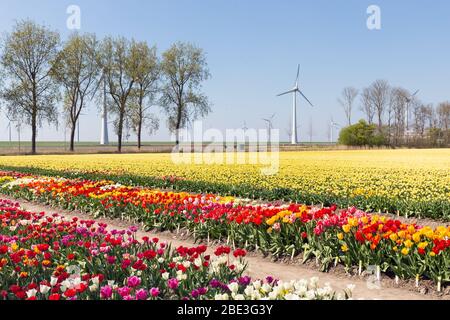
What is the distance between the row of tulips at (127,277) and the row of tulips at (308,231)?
1.17 metres

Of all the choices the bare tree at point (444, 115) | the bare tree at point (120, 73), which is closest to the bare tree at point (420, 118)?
the bare tree at point (444, 115)

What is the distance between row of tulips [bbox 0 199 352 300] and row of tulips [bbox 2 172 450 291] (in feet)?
3.85

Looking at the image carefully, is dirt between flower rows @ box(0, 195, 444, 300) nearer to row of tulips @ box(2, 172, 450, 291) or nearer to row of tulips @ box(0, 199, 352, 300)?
row of tulips @ box(2, 172, 450, 291)

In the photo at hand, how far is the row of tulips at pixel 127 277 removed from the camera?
448 cm

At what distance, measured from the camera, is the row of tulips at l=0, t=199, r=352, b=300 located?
4484 millimetres

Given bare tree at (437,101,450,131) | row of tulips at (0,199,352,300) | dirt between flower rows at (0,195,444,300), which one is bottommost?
dirt between flower rows at (0,195,444,300)

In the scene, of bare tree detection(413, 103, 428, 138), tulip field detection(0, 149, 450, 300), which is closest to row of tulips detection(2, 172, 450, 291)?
tulip field detection(0, 149, 450, 300)

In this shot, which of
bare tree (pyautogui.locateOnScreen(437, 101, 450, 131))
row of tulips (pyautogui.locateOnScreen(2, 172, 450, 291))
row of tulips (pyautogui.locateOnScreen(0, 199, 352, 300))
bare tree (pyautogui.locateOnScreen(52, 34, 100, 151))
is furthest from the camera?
bare tree (pyautogui.locateOnScreen(437, 101, 450, 131))

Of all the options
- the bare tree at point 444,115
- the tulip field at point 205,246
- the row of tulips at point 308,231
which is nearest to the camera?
the tulip field at point 205,246

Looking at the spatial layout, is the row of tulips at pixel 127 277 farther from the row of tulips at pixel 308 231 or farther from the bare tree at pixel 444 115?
the bare tree at pixel 444 115

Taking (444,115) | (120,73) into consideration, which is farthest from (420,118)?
(120,73)

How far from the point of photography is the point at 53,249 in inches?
264
